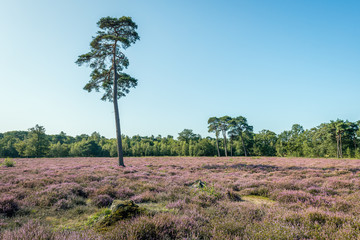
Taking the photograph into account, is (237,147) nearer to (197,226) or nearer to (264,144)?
(264,144)

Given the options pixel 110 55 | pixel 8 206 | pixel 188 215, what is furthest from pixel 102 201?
pixel 110 55

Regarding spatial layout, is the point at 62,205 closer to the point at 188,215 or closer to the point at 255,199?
the point at 188,215

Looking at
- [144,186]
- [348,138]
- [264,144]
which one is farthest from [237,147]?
[144,186]

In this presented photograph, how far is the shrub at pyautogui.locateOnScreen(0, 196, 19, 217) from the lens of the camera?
4.77 meters

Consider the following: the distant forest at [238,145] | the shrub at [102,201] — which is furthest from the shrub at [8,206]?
the distant forest at [238,145]

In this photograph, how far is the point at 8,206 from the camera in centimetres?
493

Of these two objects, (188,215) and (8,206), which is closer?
(188,215)

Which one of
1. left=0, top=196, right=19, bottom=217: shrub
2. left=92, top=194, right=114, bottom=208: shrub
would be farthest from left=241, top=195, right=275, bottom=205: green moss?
left=0, top=196, right=19, bottom=217: shrub

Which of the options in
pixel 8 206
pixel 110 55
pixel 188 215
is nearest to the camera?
pixel 188 215

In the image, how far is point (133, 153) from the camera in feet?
245

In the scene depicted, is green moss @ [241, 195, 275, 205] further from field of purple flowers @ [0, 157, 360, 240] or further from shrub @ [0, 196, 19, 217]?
shrub @ [0, 196, 19, 217]

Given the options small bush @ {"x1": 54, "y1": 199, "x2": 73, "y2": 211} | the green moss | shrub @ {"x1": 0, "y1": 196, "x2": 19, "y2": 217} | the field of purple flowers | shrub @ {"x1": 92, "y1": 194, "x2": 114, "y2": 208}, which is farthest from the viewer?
the green moss

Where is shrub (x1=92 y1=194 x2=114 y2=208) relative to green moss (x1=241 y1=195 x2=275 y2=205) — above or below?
above

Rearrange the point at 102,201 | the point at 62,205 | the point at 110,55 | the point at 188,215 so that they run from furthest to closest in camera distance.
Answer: the point at 110,55, the point at 102,201, the point at 62,205, the point at 188,215
